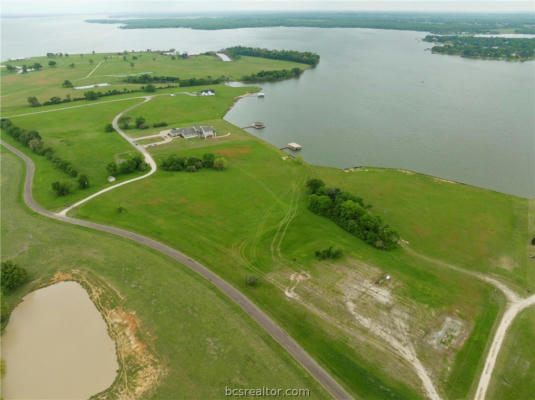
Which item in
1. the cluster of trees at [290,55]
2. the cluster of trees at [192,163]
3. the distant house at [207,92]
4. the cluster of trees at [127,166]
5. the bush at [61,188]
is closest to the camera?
the bush at [61,188]

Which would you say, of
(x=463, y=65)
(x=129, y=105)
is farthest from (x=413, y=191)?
(x=463, y=65)

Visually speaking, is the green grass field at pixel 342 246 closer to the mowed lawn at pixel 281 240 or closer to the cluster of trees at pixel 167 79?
the mowed lawn at pixel 281 240

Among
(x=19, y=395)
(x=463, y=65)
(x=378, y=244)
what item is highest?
(x=463, y=65)

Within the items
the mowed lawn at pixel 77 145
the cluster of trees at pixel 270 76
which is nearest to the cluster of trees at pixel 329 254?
the mowed lawn at pixel 77 145

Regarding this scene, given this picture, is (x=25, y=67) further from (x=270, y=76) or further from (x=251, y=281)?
(x=251, y=281)

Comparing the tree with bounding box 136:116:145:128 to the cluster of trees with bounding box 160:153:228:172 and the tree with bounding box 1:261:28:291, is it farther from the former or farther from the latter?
the tree with bounding box 1:261:28:291

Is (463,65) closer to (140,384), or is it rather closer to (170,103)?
(170,103)
